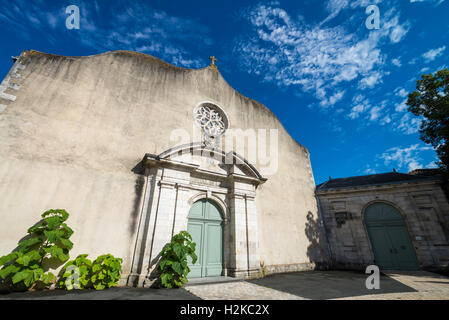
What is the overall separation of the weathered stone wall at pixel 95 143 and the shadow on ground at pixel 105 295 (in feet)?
2.65

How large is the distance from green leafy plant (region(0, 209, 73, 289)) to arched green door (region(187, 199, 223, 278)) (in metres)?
2.87

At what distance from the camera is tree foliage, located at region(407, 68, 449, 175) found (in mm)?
6809

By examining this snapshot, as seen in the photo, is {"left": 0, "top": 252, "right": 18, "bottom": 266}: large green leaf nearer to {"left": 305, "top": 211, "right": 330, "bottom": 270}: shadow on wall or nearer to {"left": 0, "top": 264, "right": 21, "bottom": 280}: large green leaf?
{"left": 0, "top": 264, "right": 21, "bottom": 280}: large green leaf

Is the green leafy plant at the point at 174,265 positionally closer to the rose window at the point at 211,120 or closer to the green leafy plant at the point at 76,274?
the green leafy plant at the point at 76,274

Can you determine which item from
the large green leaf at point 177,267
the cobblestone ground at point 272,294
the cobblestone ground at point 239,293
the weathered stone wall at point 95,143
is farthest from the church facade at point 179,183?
the cobblestone ground at point 272,294

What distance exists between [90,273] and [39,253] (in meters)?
0.99

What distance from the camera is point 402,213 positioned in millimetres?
7812

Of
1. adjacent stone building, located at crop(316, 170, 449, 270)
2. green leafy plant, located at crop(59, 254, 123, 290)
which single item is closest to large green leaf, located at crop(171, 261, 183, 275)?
green leafy plant, located at crop(59, 254, 123, 290)

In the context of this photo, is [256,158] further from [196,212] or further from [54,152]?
[54,152]

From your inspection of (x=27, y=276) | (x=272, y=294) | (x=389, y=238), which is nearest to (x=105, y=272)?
(x=27, y=276)

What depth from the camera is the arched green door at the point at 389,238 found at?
24.1ft

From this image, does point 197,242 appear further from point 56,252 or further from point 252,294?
point 56,252

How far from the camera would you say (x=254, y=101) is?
9156 millimetres

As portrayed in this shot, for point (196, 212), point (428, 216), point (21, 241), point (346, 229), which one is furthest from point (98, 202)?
point (428, 216)
